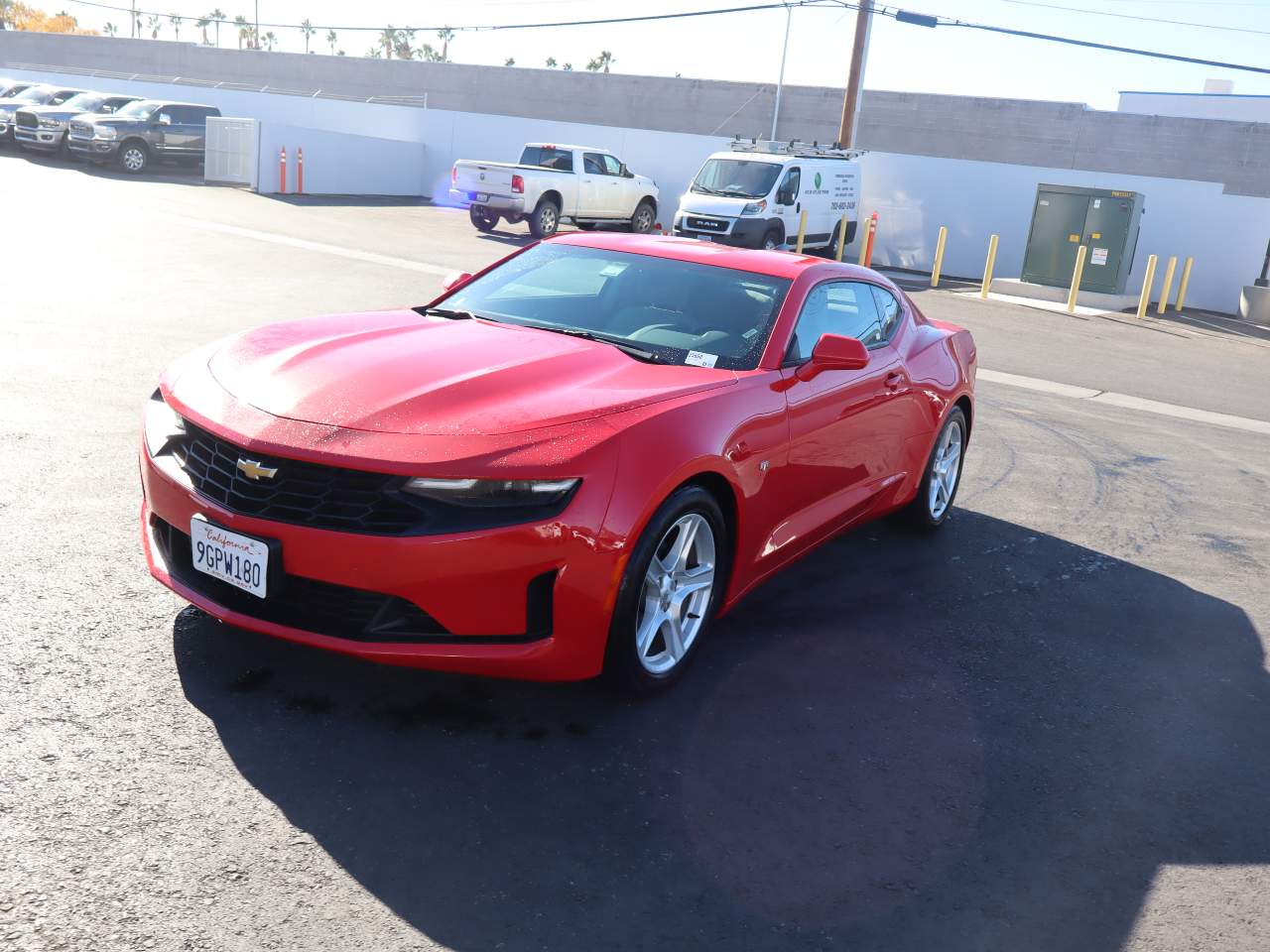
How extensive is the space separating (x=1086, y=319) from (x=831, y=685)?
1684 cm

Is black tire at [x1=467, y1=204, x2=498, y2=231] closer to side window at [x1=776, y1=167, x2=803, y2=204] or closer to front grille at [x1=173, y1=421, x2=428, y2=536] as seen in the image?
side window at [x1=776, y1=167, x2=803, y2=204]

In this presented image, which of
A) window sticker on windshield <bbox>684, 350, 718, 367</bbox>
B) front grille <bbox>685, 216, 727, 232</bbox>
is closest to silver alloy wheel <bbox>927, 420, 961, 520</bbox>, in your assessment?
window sticker on windshield <bbox>684, 350, 718, 367</bbox>

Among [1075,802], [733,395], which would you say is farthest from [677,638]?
[1075,802]

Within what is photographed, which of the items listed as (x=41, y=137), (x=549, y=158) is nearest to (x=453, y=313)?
(x=549, y=158)

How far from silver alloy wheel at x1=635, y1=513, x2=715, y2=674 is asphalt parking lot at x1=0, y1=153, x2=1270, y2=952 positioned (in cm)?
19

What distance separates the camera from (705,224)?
2292 cm

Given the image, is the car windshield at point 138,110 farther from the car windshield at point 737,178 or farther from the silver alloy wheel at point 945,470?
the silver alloy wheel at point 945,470

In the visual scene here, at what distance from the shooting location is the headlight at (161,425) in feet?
13.1

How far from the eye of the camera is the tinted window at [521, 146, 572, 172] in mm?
24969

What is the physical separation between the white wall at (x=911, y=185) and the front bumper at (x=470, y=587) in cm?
2306

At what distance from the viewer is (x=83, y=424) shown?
686 centimetres

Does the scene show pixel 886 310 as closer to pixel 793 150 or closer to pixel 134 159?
pixel 793 150

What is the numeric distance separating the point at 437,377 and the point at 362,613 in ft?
3.03

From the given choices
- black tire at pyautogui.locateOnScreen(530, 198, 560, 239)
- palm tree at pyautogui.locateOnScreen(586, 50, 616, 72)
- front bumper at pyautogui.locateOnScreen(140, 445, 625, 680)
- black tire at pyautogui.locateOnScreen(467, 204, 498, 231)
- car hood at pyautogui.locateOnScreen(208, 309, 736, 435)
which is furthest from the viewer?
palm tree at pyautogui.locateOnScreen(586, 50, 616, 72)
